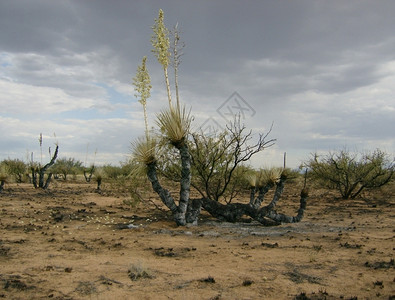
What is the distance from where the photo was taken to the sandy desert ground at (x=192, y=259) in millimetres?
4508

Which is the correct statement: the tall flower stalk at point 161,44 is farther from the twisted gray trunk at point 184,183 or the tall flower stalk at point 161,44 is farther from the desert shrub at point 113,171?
the desert shrub at point 113,171

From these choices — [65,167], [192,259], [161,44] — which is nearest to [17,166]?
[65,167]

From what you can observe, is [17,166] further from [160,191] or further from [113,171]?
[160,191]

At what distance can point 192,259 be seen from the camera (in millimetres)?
6105

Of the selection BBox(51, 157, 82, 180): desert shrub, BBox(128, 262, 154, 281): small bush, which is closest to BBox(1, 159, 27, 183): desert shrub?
BBox(51, 157, 82, 180): desert shrub

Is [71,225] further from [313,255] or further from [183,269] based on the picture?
[313,255]

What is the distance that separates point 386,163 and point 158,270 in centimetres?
1617

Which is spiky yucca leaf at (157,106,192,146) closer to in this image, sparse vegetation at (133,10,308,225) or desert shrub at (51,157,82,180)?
sparse vegetation at (133,10,308,225)

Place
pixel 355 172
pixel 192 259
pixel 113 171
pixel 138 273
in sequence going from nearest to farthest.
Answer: pixel 138 273
pixel 192 259
pixel 355 172
pixel 113 171

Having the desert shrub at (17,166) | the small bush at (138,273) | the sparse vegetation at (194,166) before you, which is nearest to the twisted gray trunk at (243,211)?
the sparse vegetation at (194,166)

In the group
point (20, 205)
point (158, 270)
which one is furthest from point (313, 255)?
point (20, 205)

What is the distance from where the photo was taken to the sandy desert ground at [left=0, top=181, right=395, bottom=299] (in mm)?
4508

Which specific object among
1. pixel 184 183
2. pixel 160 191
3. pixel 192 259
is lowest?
pixel 192 259

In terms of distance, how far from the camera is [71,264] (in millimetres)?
5777
